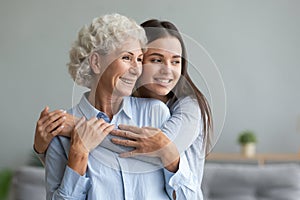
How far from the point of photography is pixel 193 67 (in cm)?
102

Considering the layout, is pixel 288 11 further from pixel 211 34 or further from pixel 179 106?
pixel 179 106

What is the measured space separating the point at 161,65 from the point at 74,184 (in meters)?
0.27

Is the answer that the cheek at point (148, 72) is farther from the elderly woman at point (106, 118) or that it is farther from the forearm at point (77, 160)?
the forearm at point (77, 160)

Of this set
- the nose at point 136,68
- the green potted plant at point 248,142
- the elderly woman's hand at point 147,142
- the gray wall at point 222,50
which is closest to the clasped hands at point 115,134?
the elderly woman's hand at point 147,142

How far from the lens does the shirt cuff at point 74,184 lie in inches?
41.1

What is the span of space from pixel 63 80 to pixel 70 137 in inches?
112

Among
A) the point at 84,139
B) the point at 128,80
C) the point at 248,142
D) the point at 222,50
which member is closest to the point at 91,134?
the point at 84,139

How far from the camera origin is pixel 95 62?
3.32 ft

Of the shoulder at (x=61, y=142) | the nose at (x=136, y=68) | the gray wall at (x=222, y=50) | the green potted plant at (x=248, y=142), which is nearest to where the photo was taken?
the nose at (x=136, y=68)

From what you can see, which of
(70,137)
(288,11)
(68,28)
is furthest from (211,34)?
(70,137)

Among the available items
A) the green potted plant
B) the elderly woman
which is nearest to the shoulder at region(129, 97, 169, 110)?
the elderly woman

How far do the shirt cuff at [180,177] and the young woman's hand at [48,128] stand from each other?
213mm

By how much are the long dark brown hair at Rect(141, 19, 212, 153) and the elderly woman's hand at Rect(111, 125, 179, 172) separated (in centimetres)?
7

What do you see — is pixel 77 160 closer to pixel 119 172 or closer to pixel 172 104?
pixel 119 172
